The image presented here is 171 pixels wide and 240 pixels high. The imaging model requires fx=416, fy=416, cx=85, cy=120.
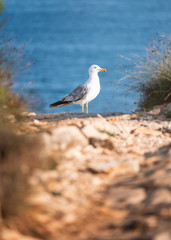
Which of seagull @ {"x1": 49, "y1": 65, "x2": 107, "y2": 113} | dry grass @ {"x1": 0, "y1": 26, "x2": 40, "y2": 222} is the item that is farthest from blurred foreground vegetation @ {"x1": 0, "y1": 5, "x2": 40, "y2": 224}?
seagull @ {"x1": 49, "y1": 65, "x2": 107, "y2": 113}

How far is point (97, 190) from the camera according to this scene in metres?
3.56

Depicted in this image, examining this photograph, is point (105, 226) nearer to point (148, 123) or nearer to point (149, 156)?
point (149, 156)

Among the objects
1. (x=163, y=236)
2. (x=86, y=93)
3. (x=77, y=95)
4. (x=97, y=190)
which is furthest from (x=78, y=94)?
(x=163, y=236)

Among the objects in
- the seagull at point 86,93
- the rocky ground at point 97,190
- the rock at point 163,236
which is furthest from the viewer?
the seagull at point 86,93

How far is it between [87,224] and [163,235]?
1.89ft

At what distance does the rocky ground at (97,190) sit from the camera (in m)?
2.95

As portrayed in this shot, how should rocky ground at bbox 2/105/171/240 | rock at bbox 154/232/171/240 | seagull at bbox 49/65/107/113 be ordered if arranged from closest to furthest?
rock at bbox 154/232/171/240 → rocky ground at bbox 2/105/171/240 → seagull at bbox 49/65/107/113

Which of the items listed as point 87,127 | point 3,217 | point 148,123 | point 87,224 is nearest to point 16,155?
point 3,217

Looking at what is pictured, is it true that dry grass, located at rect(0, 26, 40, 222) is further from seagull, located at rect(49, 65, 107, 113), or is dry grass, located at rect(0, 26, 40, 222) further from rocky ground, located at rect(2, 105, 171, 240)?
seagull, located at rect(49, 65, 107, 113)

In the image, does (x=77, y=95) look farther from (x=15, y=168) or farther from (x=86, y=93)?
(x=15, y=168)

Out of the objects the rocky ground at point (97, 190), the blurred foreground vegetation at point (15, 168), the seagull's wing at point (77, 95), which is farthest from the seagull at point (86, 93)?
the blurred foreground vegetation at point (15, 168)

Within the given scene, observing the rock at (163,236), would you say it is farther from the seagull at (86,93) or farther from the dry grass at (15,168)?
the seagull at (86,93)

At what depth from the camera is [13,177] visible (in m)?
3.10

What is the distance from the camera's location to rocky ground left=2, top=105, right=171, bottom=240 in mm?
2951
